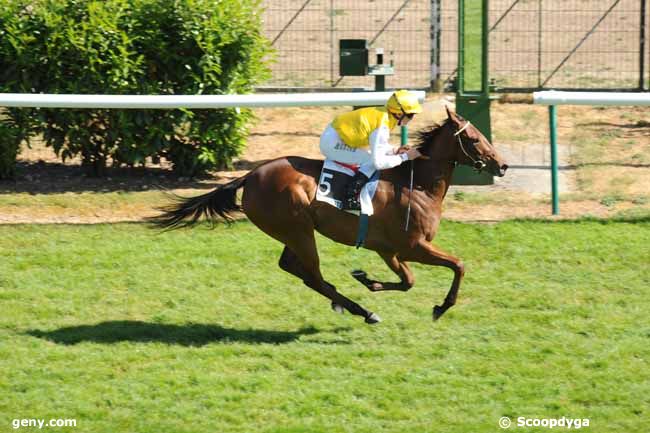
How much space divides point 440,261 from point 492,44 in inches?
370

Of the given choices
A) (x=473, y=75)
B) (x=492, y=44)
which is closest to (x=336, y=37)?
(x=492, y=44)

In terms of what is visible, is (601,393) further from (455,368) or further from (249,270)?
(249,270)

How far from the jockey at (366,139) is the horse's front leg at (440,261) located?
53 cm

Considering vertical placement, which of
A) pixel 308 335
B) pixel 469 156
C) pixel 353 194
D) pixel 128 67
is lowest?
pixel 308 335

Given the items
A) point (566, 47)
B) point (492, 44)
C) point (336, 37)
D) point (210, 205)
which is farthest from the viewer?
point (336, 37)

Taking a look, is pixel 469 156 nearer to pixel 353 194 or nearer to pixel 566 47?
pixel 353 194

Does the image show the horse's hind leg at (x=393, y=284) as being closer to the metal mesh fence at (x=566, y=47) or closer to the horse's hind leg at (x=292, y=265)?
the horse's hind leg at (x=292, y=265)

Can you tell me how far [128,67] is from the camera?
10.9 metres

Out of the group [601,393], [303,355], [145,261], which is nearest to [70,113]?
[145,261]

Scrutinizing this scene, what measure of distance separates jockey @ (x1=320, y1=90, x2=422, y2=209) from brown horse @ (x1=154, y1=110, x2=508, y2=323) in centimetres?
16

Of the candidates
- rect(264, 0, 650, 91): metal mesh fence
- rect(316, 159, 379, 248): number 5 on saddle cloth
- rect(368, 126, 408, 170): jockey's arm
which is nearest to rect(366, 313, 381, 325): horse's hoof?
rect(316, 159, 379, 248): number 5 on saddle cloth

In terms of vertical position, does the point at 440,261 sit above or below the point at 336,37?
below

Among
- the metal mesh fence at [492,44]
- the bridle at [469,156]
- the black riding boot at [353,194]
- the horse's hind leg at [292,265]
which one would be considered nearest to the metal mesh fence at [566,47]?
the metal mesh fence at [492,44]

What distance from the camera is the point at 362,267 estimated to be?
934 cm
